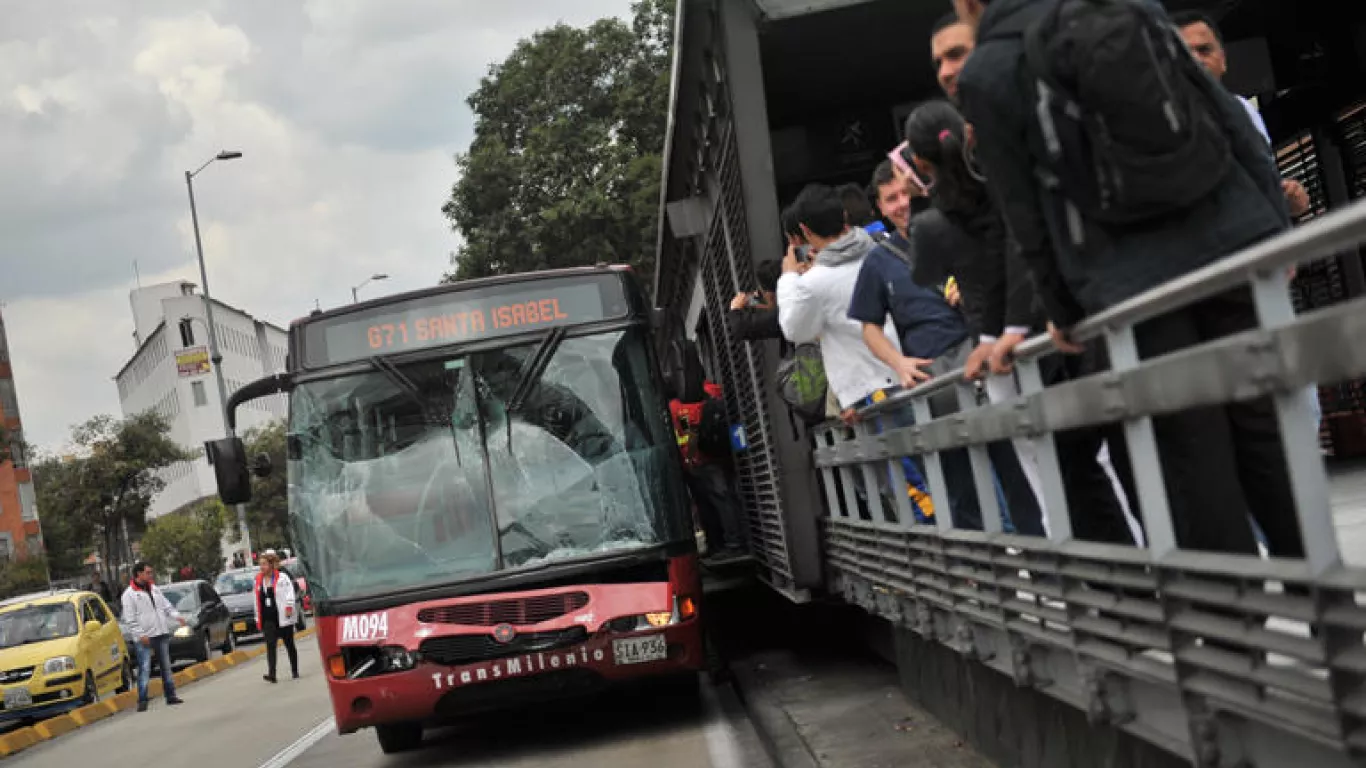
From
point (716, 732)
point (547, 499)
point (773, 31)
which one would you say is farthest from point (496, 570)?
point (773, 31)

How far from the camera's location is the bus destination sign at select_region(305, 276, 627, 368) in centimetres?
1024

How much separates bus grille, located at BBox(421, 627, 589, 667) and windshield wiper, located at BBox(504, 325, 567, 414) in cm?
138

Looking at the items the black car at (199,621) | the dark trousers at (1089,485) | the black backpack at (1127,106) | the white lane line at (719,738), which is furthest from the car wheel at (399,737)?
the black car at (199,621)

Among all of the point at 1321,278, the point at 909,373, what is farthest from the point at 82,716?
the point at 909,373

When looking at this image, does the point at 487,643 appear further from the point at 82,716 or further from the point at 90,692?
the point at 90,692

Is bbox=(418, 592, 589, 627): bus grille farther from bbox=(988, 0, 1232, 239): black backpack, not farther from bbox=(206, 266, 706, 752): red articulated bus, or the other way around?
bbox=(988, 0, 1232, 239): black backpack

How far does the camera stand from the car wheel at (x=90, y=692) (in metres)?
21.8

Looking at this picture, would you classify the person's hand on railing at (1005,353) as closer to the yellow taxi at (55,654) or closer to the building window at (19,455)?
the yellow taxi at (55,654)

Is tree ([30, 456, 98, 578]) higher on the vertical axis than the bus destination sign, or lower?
higher

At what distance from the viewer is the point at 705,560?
15.9 m

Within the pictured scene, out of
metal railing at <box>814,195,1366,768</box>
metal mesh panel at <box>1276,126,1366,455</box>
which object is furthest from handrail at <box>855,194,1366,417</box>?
Result: metal mesh panel at <box>1276,126,1366,455</box>

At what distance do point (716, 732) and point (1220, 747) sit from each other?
6603mm

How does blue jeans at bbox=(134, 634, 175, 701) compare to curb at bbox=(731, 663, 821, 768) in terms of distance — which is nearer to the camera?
curb at bbox=(731, 663, 821, 768)

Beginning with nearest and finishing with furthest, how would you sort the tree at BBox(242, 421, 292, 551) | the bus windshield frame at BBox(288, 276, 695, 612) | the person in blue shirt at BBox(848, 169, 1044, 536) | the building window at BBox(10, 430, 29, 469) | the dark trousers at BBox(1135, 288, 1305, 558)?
the dark trousers at BBox(1135, 288, 1305, 558) < the person in blue shirt at BBox(848, 169, 1044, 536) < the bus windshield frame at BBox(288, 276, 695, 612) < the building window at BBox(10, 430, 29, 469) < the tree at BBox(242, 421, 292, 551)
